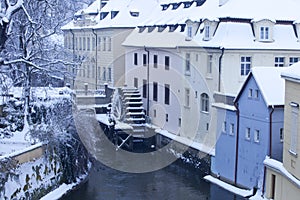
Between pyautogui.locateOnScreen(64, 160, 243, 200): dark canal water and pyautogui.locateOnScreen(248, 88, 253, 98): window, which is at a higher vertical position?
pyautogui.locateOnScreen(248, 88, 253, 98): window

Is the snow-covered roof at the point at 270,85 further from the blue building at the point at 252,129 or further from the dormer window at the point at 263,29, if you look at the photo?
the dormer window at the point at 263,29

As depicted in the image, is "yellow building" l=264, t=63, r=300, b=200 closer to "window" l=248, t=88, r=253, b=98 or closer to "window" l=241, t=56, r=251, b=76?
"window" l=248, t=88, r=253, b=98

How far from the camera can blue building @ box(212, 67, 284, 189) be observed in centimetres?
1616

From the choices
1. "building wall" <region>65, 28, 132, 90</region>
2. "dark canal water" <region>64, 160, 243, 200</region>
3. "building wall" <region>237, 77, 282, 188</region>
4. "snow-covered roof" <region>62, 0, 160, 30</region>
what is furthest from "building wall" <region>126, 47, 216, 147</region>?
"snow-covered roof" <region>62, 0, 160, 30</region>

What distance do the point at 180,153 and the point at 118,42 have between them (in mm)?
11490

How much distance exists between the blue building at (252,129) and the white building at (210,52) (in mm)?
1566

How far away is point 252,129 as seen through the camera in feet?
56.0

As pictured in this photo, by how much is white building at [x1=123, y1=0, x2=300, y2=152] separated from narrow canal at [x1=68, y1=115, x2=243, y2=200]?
A: 6.09 ft

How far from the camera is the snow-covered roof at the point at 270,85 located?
52.9 feet

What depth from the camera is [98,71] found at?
114 feet

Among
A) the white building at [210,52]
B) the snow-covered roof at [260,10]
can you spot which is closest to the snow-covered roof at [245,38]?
the white building at [210,52]

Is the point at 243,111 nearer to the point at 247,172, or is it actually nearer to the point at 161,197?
the point at 247,172

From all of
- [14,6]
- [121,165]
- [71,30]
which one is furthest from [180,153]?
[71,30]

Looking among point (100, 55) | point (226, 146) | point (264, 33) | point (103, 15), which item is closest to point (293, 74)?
point (226, 146)
